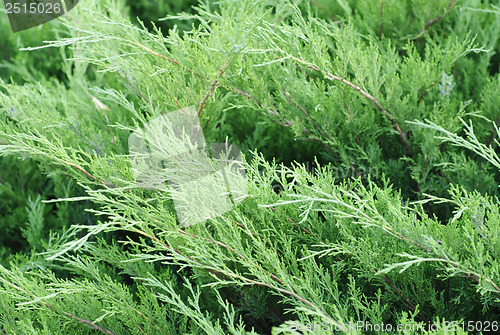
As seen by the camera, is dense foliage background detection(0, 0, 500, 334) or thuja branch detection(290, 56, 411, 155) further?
thuja branch detection(290, 56, 411, 155)

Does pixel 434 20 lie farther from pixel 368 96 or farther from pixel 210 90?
pixel 210 90

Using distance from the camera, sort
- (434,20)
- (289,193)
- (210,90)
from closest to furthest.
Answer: (289,193)
(210,90)
(434,20)

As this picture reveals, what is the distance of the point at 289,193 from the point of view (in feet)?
5.91

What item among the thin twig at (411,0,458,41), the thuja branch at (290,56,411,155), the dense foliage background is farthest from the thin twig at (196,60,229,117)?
the thin twig at (411,0,458,41)

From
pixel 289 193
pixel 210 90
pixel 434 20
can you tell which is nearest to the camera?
pixel 289 193

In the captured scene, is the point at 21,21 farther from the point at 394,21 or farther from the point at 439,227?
the point at 439,227

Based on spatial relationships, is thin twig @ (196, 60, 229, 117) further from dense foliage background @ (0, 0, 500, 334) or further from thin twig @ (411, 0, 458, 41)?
thin twig @ (411, 0, 458, 41)

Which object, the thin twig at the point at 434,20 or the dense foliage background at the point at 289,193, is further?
the thin twig at the point at 434,20

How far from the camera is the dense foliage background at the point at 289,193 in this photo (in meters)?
1.66

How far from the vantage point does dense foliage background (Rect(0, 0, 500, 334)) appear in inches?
65.2

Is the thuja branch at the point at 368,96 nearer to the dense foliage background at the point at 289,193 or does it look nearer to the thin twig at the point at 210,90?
the dense foliage background at the point at 289,193

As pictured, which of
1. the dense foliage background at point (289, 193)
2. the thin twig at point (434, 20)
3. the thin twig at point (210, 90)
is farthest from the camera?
the thin twig at point (434, 20)

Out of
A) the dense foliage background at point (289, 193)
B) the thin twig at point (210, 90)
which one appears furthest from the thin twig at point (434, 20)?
the thin twig at point (210, 90)

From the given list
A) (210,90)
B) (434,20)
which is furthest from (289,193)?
(434,20)
